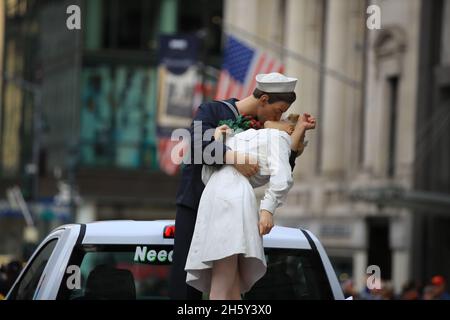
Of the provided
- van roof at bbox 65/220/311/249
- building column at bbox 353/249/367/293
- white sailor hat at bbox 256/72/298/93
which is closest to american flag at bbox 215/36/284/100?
building column at bbox 353/249/367/293

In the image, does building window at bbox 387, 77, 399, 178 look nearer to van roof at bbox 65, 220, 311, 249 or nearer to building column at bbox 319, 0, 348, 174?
building column at bbox 319, 0, 348, 174

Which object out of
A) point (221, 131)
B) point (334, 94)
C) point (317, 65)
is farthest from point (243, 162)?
point (334, 94)

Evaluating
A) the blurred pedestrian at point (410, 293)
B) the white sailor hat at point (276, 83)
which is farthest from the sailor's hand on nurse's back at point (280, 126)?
the blurred pedestrian at point (410, 293)

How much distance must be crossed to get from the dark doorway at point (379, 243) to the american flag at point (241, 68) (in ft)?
23.4

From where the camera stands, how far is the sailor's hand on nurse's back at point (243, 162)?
6539mm

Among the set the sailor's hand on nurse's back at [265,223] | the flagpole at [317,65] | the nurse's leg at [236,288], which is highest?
the flagpole at [317,65]

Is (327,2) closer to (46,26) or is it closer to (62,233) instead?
(46,26)

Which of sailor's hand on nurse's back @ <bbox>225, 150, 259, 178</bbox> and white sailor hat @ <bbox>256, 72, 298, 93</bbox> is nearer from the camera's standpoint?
sailor's hand on nurse's back @ <bbox>225, 150, 259, 178</bbox>

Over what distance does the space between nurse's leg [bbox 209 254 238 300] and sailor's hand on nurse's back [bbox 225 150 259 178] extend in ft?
1.39

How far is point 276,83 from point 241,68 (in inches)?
1118

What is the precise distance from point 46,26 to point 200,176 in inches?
2402

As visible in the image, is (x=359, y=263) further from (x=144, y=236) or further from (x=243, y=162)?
(x=243, y=162)

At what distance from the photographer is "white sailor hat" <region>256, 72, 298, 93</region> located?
22.1 ft

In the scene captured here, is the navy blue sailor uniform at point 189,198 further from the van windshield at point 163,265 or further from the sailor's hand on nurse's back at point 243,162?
the van windshield at point 163,265
